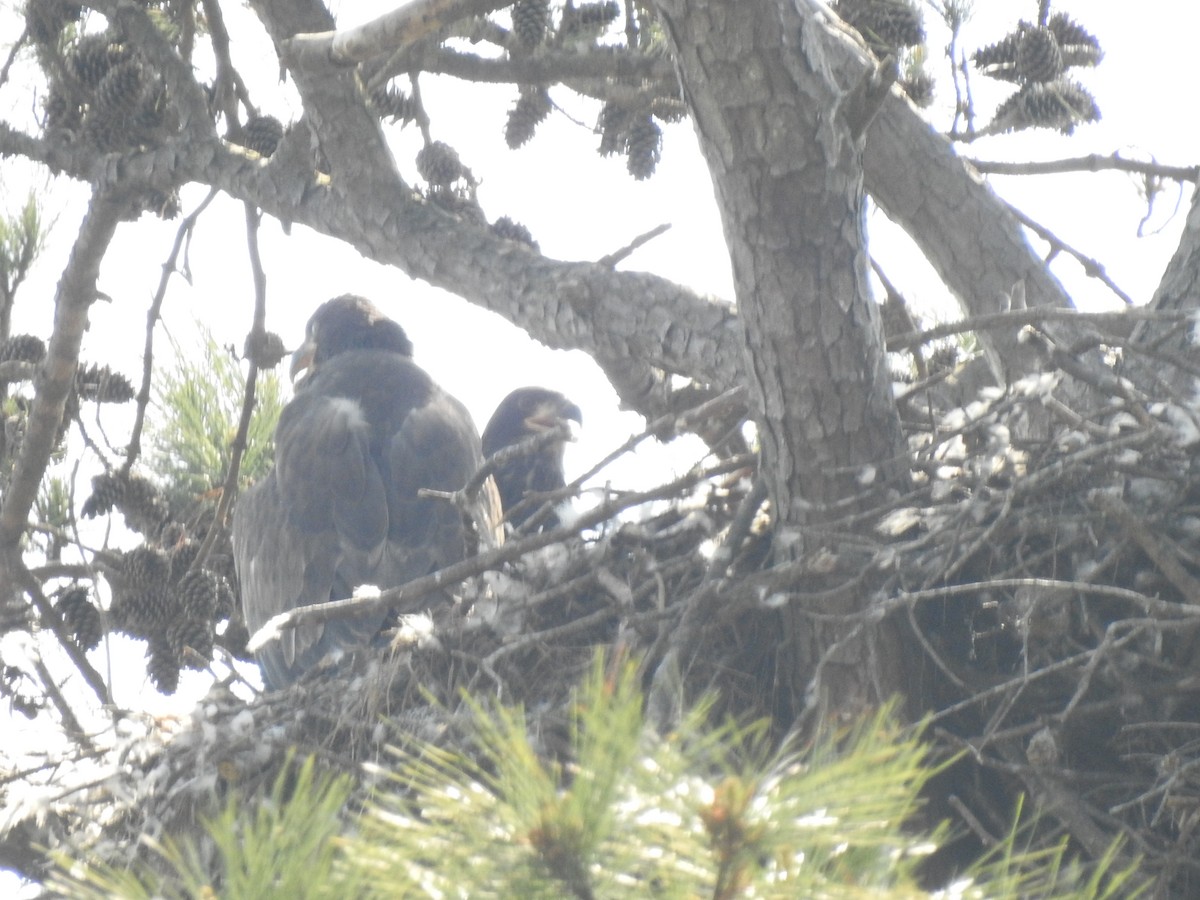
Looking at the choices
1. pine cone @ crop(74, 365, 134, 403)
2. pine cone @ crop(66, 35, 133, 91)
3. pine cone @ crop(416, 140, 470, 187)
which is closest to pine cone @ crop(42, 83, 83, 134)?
pine cone @ crop(66, 35, 133, 91)

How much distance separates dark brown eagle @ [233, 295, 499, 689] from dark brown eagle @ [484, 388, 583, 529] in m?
0.51

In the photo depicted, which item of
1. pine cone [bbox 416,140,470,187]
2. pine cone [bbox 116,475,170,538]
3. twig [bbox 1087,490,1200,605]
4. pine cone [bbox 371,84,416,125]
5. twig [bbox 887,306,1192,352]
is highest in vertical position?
pine cone [bbox 371,84,416,125]

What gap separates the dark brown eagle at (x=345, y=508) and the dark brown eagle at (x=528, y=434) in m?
0.51

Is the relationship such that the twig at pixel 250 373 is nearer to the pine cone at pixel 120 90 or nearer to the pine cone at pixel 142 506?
the pine cone at pixel 142 506

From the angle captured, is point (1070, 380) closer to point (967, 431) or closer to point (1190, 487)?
point (967, 431)

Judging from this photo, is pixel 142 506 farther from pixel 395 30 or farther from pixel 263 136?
pixel 395 30

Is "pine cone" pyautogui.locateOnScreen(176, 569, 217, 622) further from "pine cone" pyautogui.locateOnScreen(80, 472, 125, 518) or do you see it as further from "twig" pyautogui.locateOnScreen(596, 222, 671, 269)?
"twig" pyautogui.locateOnScreen(596, 222, 671, 269)

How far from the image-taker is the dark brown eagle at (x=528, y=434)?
611cm

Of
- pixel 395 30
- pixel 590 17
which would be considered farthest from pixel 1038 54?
pixel 395 30

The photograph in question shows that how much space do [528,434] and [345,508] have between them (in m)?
1.59

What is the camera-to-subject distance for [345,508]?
16.2ft

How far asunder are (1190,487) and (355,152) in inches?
96.3

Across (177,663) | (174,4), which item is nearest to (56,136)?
(174,4)

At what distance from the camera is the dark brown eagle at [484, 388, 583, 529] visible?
6.11m
